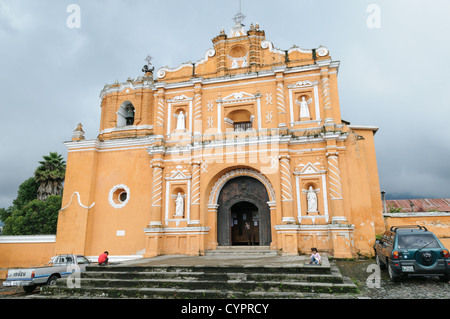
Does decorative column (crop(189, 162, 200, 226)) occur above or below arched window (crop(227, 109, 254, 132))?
below

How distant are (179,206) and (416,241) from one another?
9.92 meters

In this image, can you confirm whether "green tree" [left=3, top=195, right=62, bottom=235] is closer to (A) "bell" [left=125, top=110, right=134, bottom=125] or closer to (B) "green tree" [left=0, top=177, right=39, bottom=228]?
(B) "green tree" [left=0, top=177, right=39, bottom=228]

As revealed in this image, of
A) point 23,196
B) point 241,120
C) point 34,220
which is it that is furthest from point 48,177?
point 241,120

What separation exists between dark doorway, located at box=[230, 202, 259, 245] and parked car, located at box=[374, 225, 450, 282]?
7.04 metres

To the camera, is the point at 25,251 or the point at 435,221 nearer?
the point at 435,221

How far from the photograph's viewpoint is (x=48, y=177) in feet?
91.5

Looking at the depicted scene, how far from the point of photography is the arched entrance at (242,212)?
14.5m

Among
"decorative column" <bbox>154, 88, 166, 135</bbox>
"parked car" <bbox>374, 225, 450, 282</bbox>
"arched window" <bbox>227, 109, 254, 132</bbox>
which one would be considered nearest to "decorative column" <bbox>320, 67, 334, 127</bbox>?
"arched window" <bbox>227, 109, 254, 132</bbox>

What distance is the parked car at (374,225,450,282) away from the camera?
7895 mm

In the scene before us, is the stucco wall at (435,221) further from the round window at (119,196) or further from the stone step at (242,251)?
the round window at (119,196)

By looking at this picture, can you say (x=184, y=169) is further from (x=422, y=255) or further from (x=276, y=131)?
(x=422, y=255)

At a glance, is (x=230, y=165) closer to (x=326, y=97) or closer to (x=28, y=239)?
(x=326, y=97)

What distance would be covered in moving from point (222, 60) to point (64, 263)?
1189 centimetres
